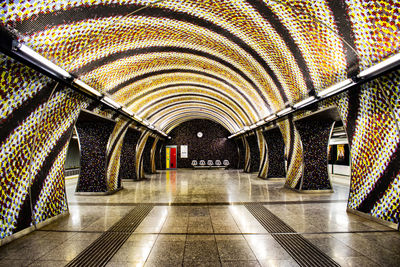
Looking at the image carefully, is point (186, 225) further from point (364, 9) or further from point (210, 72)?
point (210, 72)

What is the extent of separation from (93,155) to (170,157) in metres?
17.2

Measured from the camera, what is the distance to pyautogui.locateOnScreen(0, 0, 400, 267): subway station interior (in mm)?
3529

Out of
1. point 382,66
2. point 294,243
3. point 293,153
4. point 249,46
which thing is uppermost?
point 249,46

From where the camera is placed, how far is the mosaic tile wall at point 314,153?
30.2 ft

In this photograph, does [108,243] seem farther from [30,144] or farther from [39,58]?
[39,58]

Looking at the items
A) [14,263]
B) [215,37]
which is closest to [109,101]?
[215,37]

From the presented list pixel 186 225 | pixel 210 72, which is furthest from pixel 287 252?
pixel 210 72

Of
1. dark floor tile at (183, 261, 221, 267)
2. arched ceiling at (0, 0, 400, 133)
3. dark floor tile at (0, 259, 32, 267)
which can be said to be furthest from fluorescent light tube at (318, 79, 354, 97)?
dark floor tile at (0, 259, 32, 267)

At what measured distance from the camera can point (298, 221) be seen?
5266mm

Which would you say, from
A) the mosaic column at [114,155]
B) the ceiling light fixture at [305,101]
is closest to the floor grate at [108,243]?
the mosaic column at [114,155]

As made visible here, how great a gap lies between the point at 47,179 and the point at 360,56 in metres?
7.92

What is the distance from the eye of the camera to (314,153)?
939cm

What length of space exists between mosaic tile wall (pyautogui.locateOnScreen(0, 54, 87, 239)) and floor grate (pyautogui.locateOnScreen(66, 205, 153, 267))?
6.15ft

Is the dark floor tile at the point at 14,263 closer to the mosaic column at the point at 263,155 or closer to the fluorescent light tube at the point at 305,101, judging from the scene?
the fluorescent light tube at the point at 305,101
